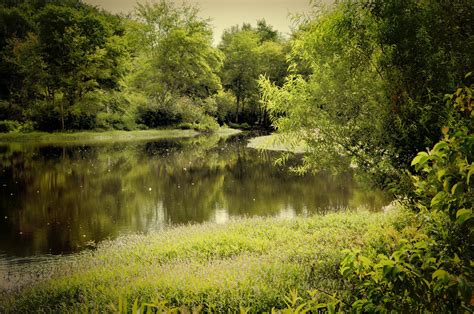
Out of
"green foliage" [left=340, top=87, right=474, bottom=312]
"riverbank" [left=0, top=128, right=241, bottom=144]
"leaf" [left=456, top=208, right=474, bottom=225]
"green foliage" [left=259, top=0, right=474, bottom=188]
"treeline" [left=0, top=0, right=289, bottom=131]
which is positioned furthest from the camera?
"treeline" [left=0, top=0, right=289, bottom=131]

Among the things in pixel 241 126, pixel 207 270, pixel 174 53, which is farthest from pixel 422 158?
pixel 241 126

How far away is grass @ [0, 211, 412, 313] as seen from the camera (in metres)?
7.01

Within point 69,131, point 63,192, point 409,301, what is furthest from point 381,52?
point 69,131

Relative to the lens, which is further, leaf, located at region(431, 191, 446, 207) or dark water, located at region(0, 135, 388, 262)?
dark water, located at region(0, 135, 388, 262)

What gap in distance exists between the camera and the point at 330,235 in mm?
10922

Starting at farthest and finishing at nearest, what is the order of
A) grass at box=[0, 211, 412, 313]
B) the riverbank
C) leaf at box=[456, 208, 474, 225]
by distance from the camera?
the riverbank < grass at box=[0, 211, 412, 313] < leaf at box=[456, 208, 474, 225]

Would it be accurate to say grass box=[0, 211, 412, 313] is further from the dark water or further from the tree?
the tree

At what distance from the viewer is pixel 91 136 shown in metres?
52.5

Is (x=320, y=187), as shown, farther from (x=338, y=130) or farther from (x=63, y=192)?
(x=63, y=192)

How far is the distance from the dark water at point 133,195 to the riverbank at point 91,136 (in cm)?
1383

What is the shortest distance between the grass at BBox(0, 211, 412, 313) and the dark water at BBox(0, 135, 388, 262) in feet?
9.09

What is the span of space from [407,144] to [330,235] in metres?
3.13

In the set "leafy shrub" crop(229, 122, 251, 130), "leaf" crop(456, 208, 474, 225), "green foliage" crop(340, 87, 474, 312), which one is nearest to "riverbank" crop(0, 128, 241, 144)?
"leafy shrub" crop(229, 122, 251, 130)

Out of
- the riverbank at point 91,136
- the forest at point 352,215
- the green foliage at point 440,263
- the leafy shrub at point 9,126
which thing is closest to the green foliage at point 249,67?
the riverbank at point 91,136
